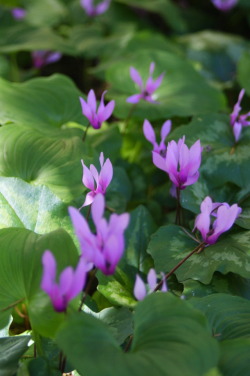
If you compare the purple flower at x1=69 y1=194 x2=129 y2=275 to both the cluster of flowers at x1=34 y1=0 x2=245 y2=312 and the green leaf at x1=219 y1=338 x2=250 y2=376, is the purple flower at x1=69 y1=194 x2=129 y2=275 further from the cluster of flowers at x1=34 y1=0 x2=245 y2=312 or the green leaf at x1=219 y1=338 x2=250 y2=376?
the green leaf at x1=219 y1=338 x2=250 y2=376

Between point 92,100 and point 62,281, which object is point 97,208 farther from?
point 92,100

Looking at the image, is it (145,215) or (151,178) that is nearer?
(145,215)

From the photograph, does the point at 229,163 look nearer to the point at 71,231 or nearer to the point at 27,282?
the point at 71,231

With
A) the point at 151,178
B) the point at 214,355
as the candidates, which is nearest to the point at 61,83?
the point at 151,178

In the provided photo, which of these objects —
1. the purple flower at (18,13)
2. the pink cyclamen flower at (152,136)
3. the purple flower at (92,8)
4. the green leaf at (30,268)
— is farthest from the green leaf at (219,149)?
the purple flower at (18,13)

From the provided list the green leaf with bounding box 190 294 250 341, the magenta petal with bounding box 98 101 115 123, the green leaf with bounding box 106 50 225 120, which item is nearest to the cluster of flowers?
the green leaf with bounding box 190 294 250 341

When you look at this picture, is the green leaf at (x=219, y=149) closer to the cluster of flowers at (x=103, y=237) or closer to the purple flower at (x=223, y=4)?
the cluster of flowers at (x=103, y=237)
